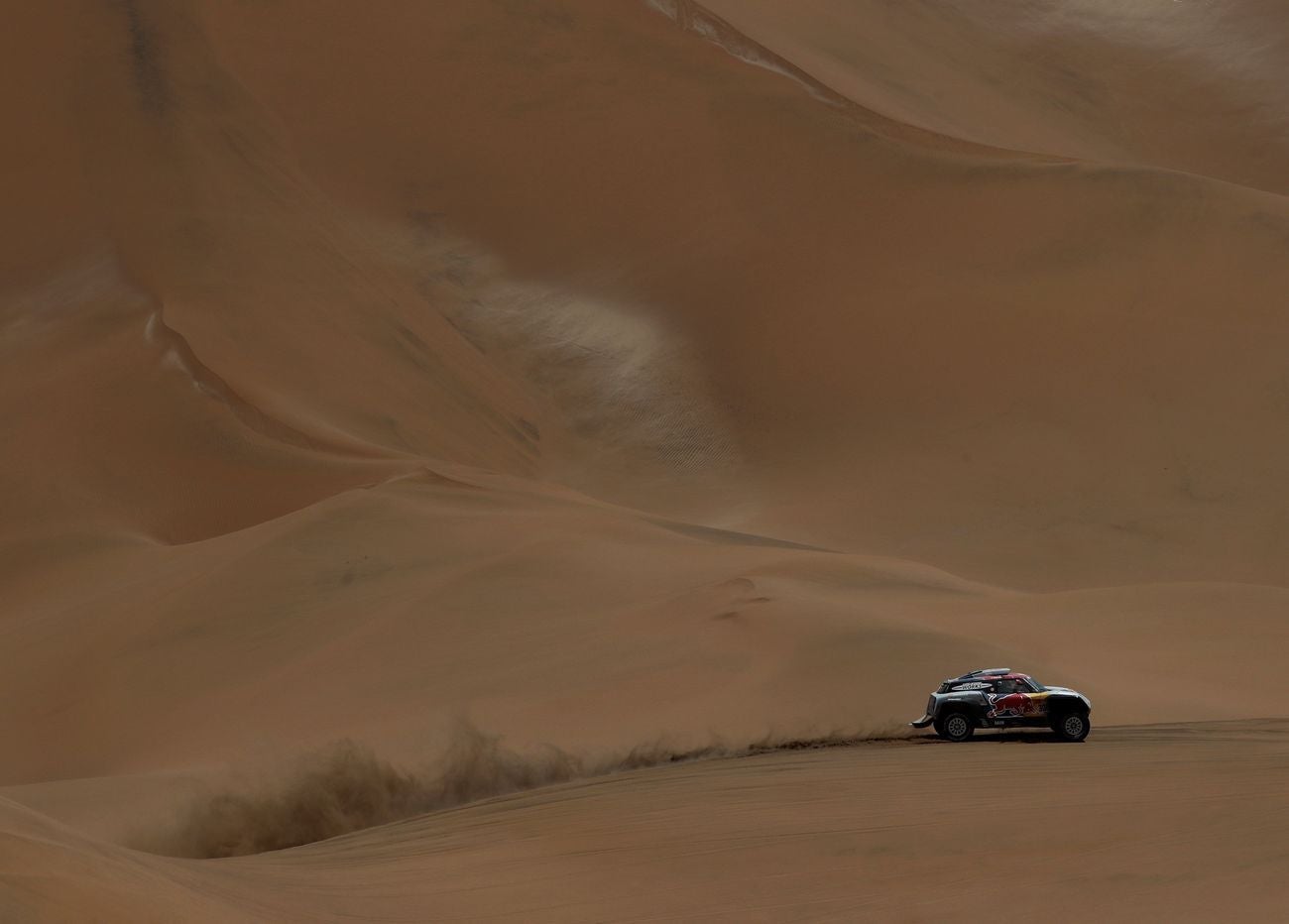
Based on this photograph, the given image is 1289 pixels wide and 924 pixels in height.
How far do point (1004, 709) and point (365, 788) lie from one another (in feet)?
11.4

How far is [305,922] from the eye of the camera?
7.22 meters

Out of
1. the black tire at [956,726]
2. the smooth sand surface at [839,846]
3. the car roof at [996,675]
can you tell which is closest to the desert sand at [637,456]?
the smooth sand surface at [839,846]

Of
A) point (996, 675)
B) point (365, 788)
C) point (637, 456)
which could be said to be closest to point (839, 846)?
point (996, 675)

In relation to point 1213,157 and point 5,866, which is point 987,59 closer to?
point 1213,157

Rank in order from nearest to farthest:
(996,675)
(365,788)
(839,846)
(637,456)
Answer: (839,846) < (365,788) < (996,675) < (637,456)

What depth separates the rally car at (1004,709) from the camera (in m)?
9.53

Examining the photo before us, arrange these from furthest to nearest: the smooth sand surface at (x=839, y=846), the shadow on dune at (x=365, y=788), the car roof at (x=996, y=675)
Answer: the car roof at (x=996, y=675)
the shadow on dune at (x=365, y=788)
the smooth sand surface at (x=839, y=846)

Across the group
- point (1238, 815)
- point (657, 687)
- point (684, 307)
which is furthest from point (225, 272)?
point (1238, 815)

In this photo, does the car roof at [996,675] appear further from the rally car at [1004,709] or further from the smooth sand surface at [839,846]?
the smooth sand surface at [839,846]

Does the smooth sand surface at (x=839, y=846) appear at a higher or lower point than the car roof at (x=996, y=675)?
lower

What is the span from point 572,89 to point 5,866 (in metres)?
20.5

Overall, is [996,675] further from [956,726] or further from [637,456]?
[637,456]

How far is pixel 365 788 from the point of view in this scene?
30.4 feet

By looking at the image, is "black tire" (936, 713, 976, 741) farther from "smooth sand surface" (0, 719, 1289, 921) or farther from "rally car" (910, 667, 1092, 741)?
"smooth sand surface" (0, 719, 1289, 921)
